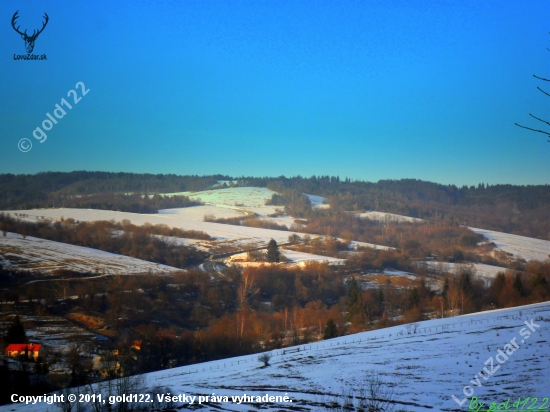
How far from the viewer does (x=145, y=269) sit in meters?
63.0

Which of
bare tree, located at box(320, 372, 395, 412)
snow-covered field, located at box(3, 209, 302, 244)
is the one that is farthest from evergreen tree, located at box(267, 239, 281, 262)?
bare tree, located at box(320, 372, 395, 412)

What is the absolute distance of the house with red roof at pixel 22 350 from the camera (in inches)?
1161

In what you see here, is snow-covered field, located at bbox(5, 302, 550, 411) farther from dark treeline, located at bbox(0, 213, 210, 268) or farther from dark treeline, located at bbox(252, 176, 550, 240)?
dark treeline, located at bbox(252, 176, 550, 240)

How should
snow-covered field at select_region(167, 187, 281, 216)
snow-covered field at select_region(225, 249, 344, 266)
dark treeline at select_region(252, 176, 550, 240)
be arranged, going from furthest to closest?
snow-covered field at select_region(167, 187, 281, 216), dark treeline at select_region(252, 176, 550, 240), snow-covered field at select_region(225, 249, 344, 266)

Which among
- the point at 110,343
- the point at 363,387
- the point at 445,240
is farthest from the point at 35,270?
the point at 445,240

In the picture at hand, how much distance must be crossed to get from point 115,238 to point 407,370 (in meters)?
66.6

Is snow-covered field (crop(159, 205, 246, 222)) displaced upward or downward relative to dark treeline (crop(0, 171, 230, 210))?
downward

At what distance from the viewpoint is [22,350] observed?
29922 millimetres

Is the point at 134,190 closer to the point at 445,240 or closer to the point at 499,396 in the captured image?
the point at 445,240

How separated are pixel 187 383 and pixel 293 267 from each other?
4577 centimetres

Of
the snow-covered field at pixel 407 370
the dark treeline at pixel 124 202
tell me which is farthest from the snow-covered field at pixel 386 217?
the snow-covered field at pixel 407 370

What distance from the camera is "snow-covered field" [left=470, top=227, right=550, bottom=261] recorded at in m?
78.6

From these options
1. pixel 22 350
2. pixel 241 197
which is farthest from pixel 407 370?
pixel 241 197

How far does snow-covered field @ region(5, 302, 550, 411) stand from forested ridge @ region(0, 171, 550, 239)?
7784 centimetres
